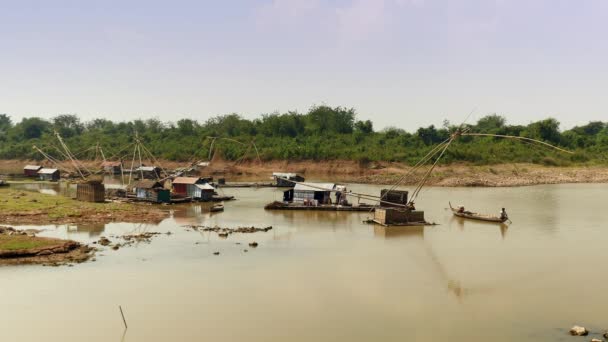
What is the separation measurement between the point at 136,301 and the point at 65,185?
138ft

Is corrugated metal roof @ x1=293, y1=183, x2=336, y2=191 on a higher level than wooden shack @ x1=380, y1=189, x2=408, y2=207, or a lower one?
higher

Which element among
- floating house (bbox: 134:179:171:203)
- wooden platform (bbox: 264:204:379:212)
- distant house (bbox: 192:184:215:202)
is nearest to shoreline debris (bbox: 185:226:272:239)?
wooden platform (bbox: 264:204:379:212)

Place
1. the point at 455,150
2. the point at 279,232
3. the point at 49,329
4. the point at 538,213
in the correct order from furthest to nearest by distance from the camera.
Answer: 1. the point at 455,150
2. the point at 538,213
3. the point at 279,232
4. the point at 49,329

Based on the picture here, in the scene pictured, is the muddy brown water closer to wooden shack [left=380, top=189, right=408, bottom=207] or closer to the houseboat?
wooden shack [left=380, top=189, right=408, bottom=207]

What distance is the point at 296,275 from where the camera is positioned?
19.6 meters

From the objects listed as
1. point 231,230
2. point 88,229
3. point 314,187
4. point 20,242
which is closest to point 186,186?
point 314,187

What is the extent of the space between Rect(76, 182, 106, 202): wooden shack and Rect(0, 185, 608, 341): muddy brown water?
369 inches

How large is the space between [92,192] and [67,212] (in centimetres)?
570

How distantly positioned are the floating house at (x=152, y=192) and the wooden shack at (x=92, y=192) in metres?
2.67

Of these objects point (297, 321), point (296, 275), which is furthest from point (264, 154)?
point (297, 321)

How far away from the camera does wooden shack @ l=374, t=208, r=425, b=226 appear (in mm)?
30184

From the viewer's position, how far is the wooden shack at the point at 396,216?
3018 cm

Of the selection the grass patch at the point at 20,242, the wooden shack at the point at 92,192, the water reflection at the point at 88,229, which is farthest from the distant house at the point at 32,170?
the grass patch at the point at 20,242

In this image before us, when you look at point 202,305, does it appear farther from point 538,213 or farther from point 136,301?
point 538,213
